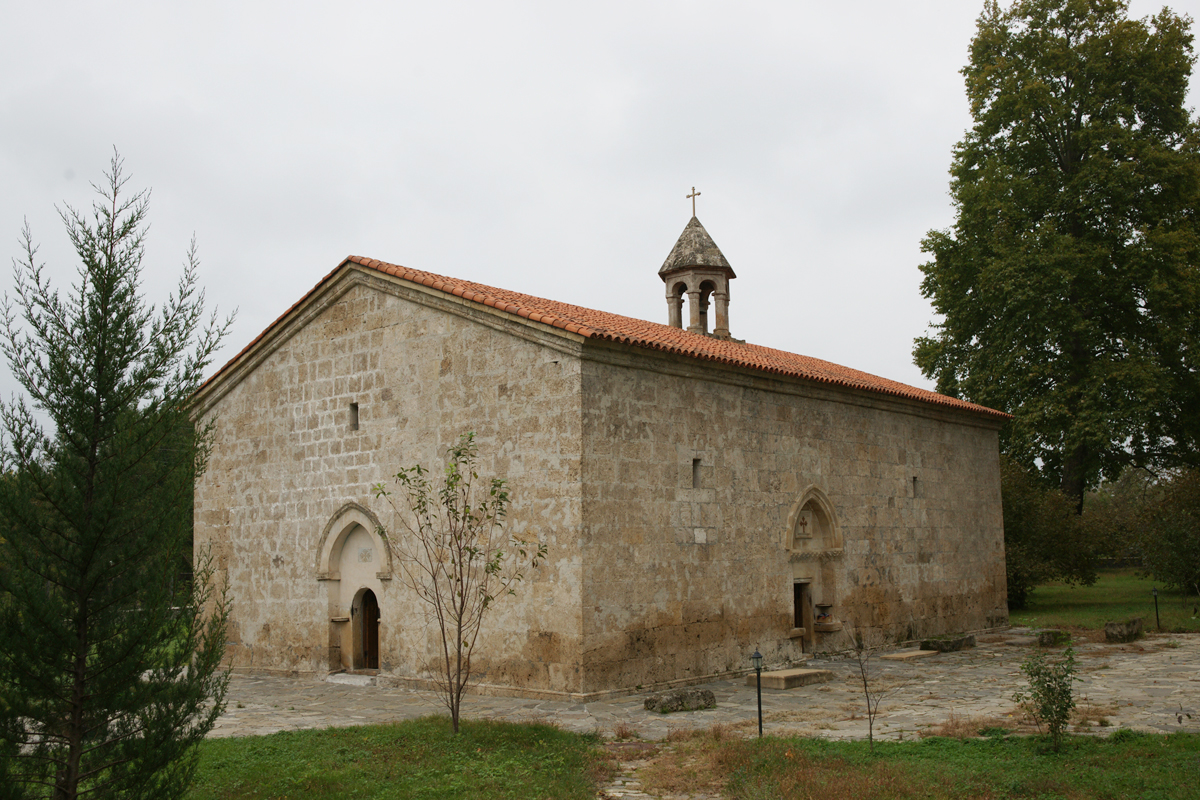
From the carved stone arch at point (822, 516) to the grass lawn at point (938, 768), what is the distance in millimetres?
6748

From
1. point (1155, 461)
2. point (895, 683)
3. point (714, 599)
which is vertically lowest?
point (895, 683)

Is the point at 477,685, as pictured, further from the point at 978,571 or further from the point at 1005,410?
the point at 1005,410

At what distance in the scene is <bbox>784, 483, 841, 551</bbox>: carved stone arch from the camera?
605 inches

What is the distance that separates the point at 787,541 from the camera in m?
14.8

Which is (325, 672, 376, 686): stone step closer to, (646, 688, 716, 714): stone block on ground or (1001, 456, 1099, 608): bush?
(646, 688, 716, 714): stone block on ground

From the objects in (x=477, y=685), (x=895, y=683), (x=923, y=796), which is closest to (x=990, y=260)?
(x=895, y=683)

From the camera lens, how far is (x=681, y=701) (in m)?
10.8

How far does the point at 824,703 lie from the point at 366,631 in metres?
7.04

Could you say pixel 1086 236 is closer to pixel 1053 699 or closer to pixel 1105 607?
pixel 1105 607

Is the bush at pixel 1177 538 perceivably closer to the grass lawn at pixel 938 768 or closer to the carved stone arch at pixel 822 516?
the carved stone arch at pixel 822 516

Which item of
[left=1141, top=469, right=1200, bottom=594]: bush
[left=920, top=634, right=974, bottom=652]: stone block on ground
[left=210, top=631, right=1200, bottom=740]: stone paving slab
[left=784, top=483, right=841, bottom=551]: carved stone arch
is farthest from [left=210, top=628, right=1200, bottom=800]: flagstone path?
[left=1141, top=469, right=1200, bottom=594]: bush

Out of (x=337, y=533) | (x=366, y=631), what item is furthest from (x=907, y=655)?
(x=337, y=533)

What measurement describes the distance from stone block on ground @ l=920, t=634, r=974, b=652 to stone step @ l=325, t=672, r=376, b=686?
9.65m

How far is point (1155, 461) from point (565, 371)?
2043 centimetres
